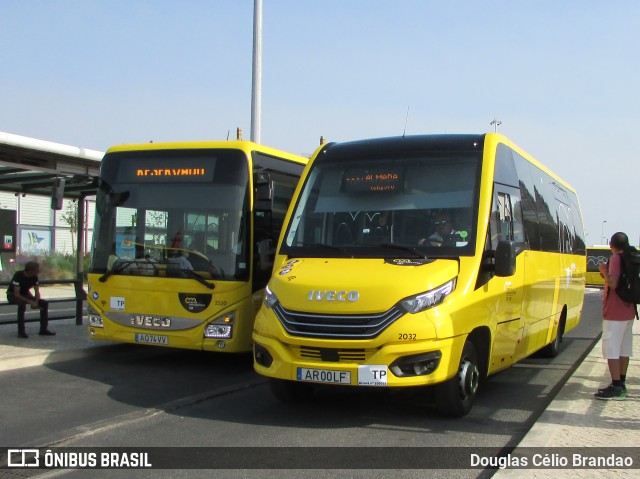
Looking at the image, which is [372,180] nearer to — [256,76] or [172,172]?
[172,172]

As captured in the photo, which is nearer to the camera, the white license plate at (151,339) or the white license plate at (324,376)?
the white license plate at (324,376)

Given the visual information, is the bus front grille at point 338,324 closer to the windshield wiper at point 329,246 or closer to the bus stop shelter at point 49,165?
the windshield wiper at point 329,246

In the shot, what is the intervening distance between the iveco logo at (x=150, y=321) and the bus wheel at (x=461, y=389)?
13.3 feet

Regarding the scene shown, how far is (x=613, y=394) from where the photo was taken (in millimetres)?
7344

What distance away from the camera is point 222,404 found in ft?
24.7

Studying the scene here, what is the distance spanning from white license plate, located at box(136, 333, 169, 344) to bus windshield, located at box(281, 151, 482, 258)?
2.68 metres

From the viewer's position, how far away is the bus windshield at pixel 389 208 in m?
7.03

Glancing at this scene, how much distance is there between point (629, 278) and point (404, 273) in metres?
2.73

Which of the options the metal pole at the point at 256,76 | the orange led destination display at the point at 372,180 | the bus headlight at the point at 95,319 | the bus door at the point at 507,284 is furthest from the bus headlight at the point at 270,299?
the metal pole at the point at 256,76

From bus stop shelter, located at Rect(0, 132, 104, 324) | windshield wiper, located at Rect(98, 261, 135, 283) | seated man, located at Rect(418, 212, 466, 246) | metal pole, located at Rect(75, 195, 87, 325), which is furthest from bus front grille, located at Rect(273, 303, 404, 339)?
metal pole, located at Rect(75, 195, 87, 325)

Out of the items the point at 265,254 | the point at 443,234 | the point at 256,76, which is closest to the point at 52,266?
the point at 256,76

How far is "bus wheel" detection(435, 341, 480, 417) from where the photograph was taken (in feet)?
21.3

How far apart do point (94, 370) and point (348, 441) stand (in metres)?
4.99

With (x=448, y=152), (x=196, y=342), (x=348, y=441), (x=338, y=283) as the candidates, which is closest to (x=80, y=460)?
(x=348, y=441)
